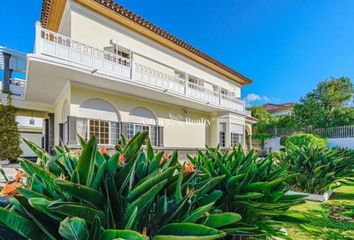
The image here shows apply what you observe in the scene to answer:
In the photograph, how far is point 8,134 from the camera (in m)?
14.7

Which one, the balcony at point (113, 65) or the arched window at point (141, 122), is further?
the arched window at point (141, 122)

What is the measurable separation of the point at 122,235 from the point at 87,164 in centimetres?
54

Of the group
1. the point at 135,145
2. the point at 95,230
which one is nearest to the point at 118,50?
the point at 135,145

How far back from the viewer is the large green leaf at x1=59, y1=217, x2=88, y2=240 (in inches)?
53.5

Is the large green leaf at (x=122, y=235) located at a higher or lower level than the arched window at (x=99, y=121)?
lower

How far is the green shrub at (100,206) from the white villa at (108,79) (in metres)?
9.36

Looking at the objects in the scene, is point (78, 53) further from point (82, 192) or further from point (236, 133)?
point (236, 133)

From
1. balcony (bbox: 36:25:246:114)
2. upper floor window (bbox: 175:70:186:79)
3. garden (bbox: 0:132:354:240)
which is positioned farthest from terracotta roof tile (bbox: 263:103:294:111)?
garden (bbox: 0:132:354:240)

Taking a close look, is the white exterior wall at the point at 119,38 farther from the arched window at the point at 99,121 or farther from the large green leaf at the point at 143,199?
the large green leaf at the point at 143,199

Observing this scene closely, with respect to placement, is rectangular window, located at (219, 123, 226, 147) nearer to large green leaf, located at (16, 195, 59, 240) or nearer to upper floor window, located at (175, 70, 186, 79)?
upper floor window, located at (175, 70, 186, 79)

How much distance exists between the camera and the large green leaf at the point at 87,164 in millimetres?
1635

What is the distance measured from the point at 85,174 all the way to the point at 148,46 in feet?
52.7

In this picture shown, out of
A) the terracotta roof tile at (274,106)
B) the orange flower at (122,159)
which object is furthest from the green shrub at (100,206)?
the terracotta roof tile at (274,106)

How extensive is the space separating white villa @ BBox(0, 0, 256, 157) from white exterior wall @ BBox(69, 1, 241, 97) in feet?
0.16
